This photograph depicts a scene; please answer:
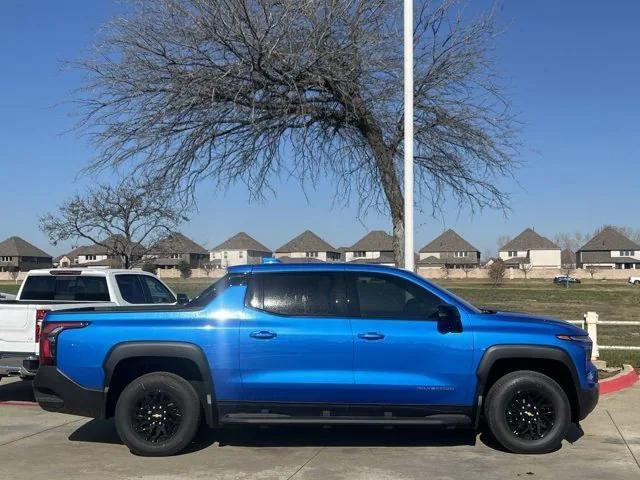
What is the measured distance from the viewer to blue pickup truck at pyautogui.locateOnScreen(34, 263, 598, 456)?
6434 mm

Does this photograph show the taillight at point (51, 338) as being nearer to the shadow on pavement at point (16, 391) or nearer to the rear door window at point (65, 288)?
the shadow on pavement at point (16, 391)

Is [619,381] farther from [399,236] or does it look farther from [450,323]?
[450,323]

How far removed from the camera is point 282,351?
644cm

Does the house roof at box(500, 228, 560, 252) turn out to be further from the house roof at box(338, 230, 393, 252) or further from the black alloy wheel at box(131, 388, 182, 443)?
the black alloy wheel at box(131, 388, 182, 443)

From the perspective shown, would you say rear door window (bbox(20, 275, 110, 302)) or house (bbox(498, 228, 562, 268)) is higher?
house (bbox(498, 228, 562, 268))

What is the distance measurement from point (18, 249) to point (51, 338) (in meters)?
102

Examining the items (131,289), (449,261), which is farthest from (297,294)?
(449,261)

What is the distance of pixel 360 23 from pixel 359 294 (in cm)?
525

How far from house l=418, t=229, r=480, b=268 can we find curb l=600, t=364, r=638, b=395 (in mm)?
108127

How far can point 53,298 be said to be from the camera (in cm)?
1052

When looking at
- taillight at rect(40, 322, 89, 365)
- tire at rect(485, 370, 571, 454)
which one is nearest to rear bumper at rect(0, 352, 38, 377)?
taillight at rect(40, 322, 89, 365)

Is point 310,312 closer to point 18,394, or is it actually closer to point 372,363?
point 372,363

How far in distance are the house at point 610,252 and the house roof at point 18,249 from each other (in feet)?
301

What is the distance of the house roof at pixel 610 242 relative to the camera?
419 feet
